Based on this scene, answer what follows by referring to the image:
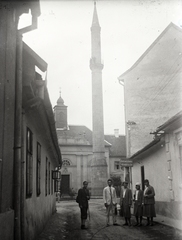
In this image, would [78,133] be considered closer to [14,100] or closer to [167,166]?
[167,166]

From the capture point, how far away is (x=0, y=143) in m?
5.48

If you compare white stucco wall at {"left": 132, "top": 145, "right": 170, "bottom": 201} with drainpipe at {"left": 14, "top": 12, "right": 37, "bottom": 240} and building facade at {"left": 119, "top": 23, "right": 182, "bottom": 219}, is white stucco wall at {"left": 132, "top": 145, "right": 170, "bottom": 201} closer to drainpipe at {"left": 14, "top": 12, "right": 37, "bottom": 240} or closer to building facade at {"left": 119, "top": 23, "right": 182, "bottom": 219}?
building facade at {"left": 119, "top": 23, "right": 182, "bottom": 219}

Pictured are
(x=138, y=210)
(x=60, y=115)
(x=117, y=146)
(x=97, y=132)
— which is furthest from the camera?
(x=60, y=115)

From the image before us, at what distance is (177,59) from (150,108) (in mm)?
4070

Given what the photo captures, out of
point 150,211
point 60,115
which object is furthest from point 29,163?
point 60,115

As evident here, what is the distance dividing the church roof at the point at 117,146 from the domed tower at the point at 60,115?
7.75 metres

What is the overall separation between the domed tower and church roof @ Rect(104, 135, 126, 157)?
25.4ft

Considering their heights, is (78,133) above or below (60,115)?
below

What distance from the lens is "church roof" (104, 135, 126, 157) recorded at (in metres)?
55.1

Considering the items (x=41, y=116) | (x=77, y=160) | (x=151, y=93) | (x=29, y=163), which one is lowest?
(x=29, y=163)

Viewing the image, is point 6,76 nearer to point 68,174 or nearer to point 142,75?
point 142,75

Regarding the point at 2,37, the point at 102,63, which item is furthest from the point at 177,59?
the point at 102,63

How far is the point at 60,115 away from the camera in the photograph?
59656 mm

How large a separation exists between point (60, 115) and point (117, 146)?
11.0 metres
